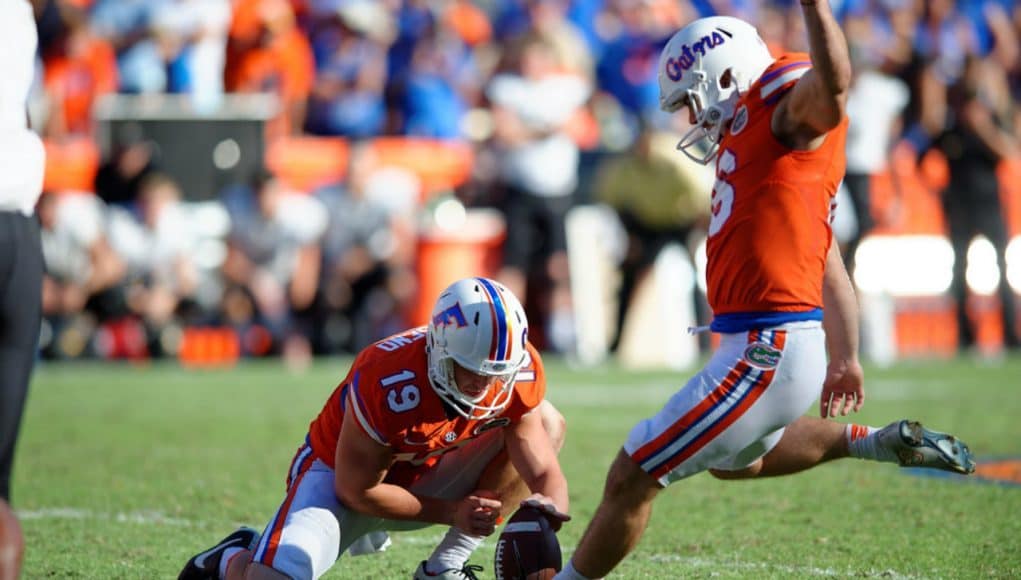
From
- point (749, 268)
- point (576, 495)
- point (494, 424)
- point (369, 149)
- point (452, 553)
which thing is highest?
point (369, 149)

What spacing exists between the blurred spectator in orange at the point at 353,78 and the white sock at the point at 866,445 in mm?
9230

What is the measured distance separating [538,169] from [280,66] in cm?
269

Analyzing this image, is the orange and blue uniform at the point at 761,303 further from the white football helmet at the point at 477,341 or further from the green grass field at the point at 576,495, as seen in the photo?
the green grass field at the point at 576,495

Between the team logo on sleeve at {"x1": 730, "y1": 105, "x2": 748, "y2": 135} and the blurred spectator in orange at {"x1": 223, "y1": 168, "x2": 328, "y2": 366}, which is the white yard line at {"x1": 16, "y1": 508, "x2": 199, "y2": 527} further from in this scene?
the blurred spectator in orange at {"x1": 223, "y1": 168, "x2": 328, "y2": 366}

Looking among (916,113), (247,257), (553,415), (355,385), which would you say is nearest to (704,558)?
(553,415)

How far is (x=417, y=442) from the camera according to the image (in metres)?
4.18

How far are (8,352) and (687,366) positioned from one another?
8589 mm

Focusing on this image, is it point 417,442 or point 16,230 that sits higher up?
point 16,230

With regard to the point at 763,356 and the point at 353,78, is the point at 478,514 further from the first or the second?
the point at 353,78

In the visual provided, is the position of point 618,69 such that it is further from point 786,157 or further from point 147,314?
point 786,157

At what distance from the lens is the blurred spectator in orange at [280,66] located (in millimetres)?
13164

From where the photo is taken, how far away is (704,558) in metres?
4.76

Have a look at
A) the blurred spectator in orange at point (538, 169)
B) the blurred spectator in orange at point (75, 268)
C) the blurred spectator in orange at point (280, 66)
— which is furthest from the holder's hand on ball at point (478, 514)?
the blurred spectator in orange at point (280, 66)

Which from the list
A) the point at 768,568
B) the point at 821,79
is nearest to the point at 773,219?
the point at 821,79
